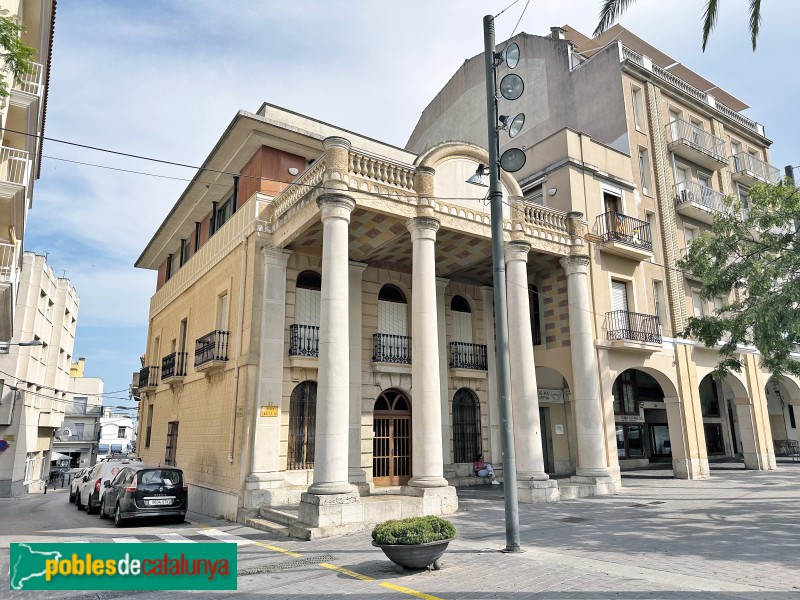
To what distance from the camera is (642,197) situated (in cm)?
2180

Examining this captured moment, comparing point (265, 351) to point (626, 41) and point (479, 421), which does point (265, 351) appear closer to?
point (479, 421)

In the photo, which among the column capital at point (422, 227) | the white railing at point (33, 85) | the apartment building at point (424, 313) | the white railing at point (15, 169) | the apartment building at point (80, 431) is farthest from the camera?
the apartment building at point (80, 431)

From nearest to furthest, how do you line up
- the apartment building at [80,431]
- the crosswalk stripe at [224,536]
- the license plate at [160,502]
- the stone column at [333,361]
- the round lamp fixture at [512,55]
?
the round lamp fixture at [512,55], the crosswalk stripe at [224,536], the stone column at [333,361], the license plate at [160,502], the apartment building at [80,431]

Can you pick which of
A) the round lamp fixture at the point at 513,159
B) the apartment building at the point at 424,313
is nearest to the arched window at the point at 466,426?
the apartment building at the point at 424,313

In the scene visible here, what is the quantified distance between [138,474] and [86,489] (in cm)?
722

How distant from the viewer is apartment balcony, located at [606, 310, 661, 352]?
18.3 m

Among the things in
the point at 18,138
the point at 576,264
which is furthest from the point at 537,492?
the point at 18,138

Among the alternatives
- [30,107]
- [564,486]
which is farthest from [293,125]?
[564,486]

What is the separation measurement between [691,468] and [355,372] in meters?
12.6

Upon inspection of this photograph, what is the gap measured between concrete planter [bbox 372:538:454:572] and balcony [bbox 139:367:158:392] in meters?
20.6

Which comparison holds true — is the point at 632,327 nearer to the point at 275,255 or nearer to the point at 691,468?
the point at 691,468

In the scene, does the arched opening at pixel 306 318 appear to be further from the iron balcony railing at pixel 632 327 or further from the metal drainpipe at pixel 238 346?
the iron balcony railing at pixel 632 327

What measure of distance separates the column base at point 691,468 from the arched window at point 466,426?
7317 mm

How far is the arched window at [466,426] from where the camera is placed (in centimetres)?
1888
